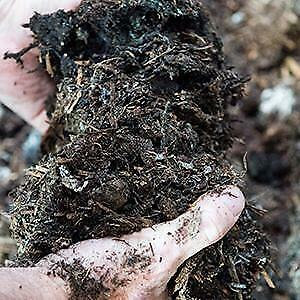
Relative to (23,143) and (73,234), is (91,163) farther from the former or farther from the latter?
(23,143)

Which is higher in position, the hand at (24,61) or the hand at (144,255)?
the hand at (24,61)

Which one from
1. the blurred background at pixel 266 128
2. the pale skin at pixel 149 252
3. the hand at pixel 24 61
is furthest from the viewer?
the blurred background at pixel 266 128

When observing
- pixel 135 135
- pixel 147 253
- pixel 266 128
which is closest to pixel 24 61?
pixel 135 135

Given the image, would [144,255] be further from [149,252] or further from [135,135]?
[135,135]

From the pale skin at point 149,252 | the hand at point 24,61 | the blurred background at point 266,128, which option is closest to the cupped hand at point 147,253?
the pale skin at point 149,252

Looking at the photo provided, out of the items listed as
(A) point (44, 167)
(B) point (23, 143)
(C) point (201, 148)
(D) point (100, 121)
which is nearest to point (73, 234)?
(A) point (44, 167)

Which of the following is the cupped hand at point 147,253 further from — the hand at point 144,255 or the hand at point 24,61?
the hand at point 24,61
